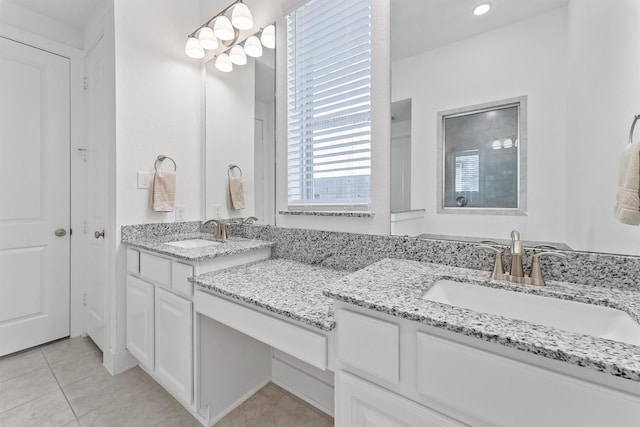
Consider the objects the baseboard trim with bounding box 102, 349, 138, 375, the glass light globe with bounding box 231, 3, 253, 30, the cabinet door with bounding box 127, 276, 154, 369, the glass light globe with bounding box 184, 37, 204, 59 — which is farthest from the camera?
the glass light globe with bounding box 184, 37, 204, 59

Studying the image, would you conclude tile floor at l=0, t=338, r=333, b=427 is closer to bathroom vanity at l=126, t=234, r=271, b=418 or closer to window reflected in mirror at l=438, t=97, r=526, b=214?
bathroom vanity at l=126, t=234, r=271, b=418

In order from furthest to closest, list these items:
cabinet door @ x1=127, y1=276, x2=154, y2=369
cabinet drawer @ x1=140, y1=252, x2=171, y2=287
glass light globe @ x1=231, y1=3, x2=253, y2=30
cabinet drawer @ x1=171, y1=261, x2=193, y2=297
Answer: glass light globe @ x1=231, y1=3, x2=253, y2=30
cabinet door @ x1=127, y1=276, x2=154, y2=369
cabinet drawer @ x1=140, y1=252, x2=171, y2=287
cabinet drawer @ x1=171, y1=261, x2=193, y2=297

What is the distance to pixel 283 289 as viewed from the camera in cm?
113

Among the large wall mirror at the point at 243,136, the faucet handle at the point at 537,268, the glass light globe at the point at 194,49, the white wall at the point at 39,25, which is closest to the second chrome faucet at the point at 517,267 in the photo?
the faucet handle at the point at 537,268

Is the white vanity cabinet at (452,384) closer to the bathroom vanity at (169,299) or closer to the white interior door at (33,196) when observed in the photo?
the bathroom vanity at (169,299)

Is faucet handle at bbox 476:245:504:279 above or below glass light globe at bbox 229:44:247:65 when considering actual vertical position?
below

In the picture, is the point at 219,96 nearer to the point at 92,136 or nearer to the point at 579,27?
the point at 92,136

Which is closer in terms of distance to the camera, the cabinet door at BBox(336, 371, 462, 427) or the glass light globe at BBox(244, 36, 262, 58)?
the cabinet door at BBox(336, 371, 462, 427)

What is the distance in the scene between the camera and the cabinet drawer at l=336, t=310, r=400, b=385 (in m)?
0.70

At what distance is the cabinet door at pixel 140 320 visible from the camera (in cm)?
160

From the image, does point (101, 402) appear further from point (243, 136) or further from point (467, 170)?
point (467, 170)

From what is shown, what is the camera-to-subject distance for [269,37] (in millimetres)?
1716

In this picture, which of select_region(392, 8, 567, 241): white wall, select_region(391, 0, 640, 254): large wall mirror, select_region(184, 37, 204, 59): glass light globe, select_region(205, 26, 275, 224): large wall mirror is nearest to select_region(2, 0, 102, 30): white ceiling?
select_region(184, 37, 204, 59): glass light globe

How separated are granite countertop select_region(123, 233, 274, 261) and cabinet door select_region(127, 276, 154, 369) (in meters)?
0.23
